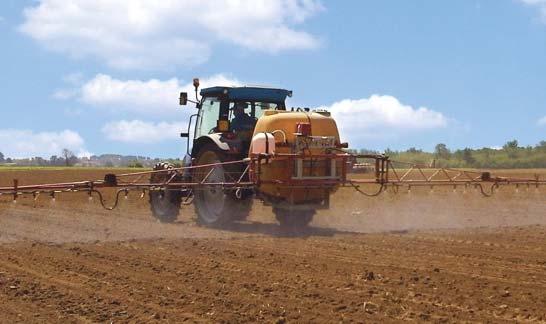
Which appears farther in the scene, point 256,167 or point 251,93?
point 251,93

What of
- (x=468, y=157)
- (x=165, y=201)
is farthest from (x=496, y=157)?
Result: (x=165, y=201)

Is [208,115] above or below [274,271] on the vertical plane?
above

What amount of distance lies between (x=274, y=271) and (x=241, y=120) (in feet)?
21.7

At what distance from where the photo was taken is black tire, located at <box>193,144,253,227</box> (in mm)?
13336

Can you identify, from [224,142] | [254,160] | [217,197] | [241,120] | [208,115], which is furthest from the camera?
[208,115]

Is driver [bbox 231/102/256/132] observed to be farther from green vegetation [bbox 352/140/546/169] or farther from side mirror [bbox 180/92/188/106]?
green vegetation [bbox 352/140/546/169]

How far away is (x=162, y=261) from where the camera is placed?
880 centimetres

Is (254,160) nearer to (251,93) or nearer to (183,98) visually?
(251,93)

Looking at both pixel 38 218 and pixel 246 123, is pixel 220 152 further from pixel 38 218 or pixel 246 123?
pixel 38 218

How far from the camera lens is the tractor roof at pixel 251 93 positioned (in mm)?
14227

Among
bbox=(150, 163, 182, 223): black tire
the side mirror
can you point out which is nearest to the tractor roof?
the side mirror

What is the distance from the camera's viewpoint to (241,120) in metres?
14.3

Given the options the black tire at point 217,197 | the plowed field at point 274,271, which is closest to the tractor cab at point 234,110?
the black tire at point 217,197

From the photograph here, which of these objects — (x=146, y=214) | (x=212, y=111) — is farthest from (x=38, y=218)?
(x=212, y=111)
